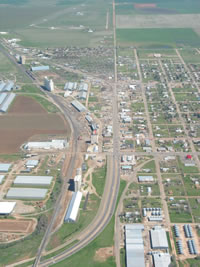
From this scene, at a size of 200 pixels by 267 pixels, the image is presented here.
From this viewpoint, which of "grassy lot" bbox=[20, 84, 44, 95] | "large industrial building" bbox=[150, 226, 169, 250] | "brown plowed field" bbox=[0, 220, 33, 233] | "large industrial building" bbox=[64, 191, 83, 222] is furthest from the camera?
"grassy lot" bbox=[20, 84, 44, 95]

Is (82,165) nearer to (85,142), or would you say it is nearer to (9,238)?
(85,142)

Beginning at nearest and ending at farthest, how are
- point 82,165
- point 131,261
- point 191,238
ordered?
1. point 131,261
2. point 191,238
3. point 82,165

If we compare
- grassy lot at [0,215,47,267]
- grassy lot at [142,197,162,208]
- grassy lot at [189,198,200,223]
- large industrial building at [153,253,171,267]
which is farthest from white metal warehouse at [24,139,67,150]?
large industrial building at [153,253,171,267]

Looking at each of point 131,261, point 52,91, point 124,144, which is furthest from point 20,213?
point 52,91

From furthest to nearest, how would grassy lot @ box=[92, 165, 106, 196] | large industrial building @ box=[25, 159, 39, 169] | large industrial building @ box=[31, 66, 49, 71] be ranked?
large industrial building @ box=[31, 66, 49, 71] → large industrial building @ box=[25, 159, 39, 169] → grassy lot @ box=[92, 165, 106, 196]

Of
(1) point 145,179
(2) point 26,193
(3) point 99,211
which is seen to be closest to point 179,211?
(1) point 145,179

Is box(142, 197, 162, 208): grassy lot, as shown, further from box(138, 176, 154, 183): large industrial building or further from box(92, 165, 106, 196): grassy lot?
box(92, 165, 106, 196): grassy lot

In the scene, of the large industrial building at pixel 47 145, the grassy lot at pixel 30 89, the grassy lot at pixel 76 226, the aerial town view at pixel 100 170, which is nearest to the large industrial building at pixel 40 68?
the aerial town view at pixel 100 170
